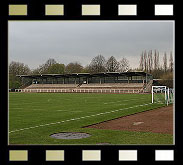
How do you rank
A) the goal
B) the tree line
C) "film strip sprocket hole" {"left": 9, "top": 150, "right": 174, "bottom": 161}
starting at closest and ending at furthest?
1. "film strip sprocket hole" {"left": 9, "top": 150, "right": 174, "bottom": 161}
2. the goal
3. the tree line

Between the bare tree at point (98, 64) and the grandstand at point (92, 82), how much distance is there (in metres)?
3.23

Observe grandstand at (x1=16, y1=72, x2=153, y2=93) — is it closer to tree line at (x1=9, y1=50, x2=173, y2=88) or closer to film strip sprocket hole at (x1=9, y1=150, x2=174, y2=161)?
tree line at (x1=9, y1=50, x2=173, y2=88)

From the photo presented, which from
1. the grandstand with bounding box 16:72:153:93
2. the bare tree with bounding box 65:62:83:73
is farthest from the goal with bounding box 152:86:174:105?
the bare tree with bounding box 65:62:83:73

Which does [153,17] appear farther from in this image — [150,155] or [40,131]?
[40,131]

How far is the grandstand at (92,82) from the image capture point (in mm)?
70625

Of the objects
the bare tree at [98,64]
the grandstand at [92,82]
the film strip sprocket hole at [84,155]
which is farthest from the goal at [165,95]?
the bare tree at [98,64]

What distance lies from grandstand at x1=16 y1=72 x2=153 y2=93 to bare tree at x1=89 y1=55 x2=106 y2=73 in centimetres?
323

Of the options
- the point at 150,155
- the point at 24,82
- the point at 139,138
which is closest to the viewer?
the point at 150,155

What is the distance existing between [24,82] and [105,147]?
8765 centimetres

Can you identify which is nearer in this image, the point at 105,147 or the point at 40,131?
the point at 105,147

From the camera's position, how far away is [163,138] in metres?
8.59

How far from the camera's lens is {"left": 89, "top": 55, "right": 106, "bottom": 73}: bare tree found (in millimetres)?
80438

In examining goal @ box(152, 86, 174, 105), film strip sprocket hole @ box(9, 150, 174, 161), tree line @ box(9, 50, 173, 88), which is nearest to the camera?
film strip sprocket hole @ box(9, 150, 174, 161)

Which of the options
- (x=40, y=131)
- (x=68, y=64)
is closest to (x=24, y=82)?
(x=68, y=64)
